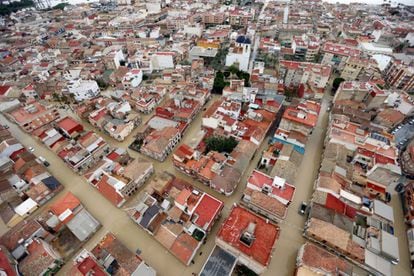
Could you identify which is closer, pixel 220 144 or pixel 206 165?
pixel 206 165

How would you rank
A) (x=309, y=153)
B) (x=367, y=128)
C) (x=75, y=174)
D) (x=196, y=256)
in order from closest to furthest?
(x=196, y=256) → (x=75, y=174) → (x=309, y=153) → (x=367, y=128)

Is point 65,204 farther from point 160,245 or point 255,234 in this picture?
point 255,234

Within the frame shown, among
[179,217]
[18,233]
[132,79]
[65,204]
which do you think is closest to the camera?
[18,233]

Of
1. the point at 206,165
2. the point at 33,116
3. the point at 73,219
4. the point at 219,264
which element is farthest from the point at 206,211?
the point at 33,116

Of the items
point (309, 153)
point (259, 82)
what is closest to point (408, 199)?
point (309, 153)

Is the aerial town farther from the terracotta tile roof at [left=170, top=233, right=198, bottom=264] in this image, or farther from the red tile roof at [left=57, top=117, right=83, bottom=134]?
the red tile roof at [left=57, top=117, right=83, bottom=134]

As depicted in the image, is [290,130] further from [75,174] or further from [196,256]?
[75,174]

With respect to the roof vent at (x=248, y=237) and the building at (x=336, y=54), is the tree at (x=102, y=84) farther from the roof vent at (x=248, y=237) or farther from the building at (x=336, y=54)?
the building at (x=336, y=54)
